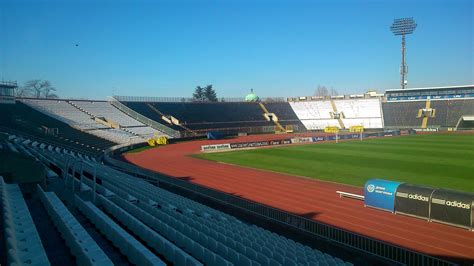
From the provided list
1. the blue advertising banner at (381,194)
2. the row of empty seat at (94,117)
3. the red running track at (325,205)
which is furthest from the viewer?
the row of empty seat at (94,117)

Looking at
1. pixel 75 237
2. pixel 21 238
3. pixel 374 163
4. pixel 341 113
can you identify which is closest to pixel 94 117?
pixel 374 163

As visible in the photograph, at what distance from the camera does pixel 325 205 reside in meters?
21.6

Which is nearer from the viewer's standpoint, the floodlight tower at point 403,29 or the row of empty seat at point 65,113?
the row of empty seat at point 65,113

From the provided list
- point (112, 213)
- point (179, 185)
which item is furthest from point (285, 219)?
point (179, 185)

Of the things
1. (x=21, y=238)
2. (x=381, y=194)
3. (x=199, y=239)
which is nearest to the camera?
(x=21, y=238)

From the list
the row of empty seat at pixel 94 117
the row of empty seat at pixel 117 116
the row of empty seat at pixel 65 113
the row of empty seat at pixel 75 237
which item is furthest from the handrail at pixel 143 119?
the row of empty seat at pixel 75 237

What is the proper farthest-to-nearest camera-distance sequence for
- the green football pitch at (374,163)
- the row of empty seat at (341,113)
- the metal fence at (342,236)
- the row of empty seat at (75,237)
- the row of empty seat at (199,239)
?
the row of empty seat at (341,113) < the green football pitch at (374,163) < the metal fence at (342,236) < the row of empty seat at (199,239) < the row of empty seat at (75,237)

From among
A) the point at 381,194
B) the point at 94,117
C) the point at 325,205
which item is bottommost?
the point at 325,205

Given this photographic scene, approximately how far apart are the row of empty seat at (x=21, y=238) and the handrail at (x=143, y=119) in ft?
195

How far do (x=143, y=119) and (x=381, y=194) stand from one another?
197 feet

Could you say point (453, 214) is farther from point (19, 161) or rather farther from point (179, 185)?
point (19, 161)

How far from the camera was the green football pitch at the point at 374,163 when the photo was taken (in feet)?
91.1

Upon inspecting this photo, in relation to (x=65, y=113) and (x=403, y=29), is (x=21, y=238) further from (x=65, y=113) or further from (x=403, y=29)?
(x=403, y=29)

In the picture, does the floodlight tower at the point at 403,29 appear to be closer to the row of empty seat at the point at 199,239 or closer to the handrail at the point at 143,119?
the handrail at the point at 143,119
